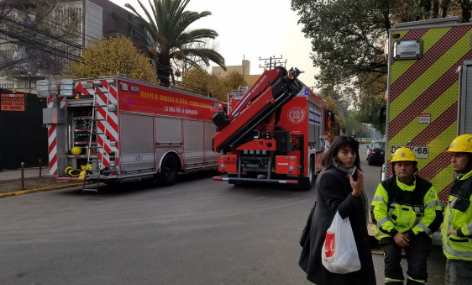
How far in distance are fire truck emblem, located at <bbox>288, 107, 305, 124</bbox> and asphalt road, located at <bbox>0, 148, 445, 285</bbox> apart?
7.04ft

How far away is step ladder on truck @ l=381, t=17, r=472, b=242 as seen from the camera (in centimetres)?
392

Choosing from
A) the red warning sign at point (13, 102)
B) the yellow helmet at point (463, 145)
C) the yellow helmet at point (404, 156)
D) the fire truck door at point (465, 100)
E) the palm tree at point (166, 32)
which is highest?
the palm tree at point (166, 32)

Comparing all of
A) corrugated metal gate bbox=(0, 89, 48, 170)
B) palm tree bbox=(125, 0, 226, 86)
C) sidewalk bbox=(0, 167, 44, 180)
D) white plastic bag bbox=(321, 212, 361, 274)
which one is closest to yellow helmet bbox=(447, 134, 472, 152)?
white plastic bag bbox=(321, 212, 361, 274)

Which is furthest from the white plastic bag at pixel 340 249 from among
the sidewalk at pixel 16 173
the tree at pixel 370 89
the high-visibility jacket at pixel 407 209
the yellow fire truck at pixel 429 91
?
the tree at pixel 370 89

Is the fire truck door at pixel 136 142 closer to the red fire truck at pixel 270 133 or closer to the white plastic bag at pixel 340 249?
the red fire truck at pixel 270 133

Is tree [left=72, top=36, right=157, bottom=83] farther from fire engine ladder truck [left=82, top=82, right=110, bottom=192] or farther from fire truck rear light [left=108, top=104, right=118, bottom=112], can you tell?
fire truck rear light [left=108, top=104, right=118, bottom=112]

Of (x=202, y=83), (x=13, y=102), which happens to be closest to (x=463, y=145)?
(x=13, y=102)

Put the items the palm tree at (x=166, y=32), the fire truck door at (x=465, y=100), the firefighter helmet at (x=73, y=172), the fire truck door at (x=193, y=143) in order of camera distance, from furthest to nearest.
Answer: the palm tree at (x=166, y=32) → the fire truck door at (x=193, y=143) → the firefighter helmet at (x=73, y=172) → the fire truck door at (x=465, y=100)

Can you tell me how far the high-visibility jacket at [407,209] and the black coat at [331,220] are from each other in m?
0.65

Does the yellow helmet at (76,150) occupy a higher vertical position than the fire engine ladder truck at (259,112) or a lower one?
lower

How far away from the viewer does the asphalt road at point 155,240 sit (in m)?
4.01

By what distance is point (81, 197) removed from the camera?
9078 mm

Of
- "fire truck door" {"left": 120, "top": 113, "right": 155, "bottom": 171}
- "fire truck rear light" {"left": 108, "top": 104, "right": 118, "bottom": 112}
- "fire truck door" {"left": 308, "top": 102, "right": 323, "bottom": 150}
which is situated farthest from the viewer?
"fire truck door" {"left": 308, "top": 102, "right": 323, "bottom": 150}

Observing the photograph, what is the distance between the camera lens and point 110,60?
16906mm
